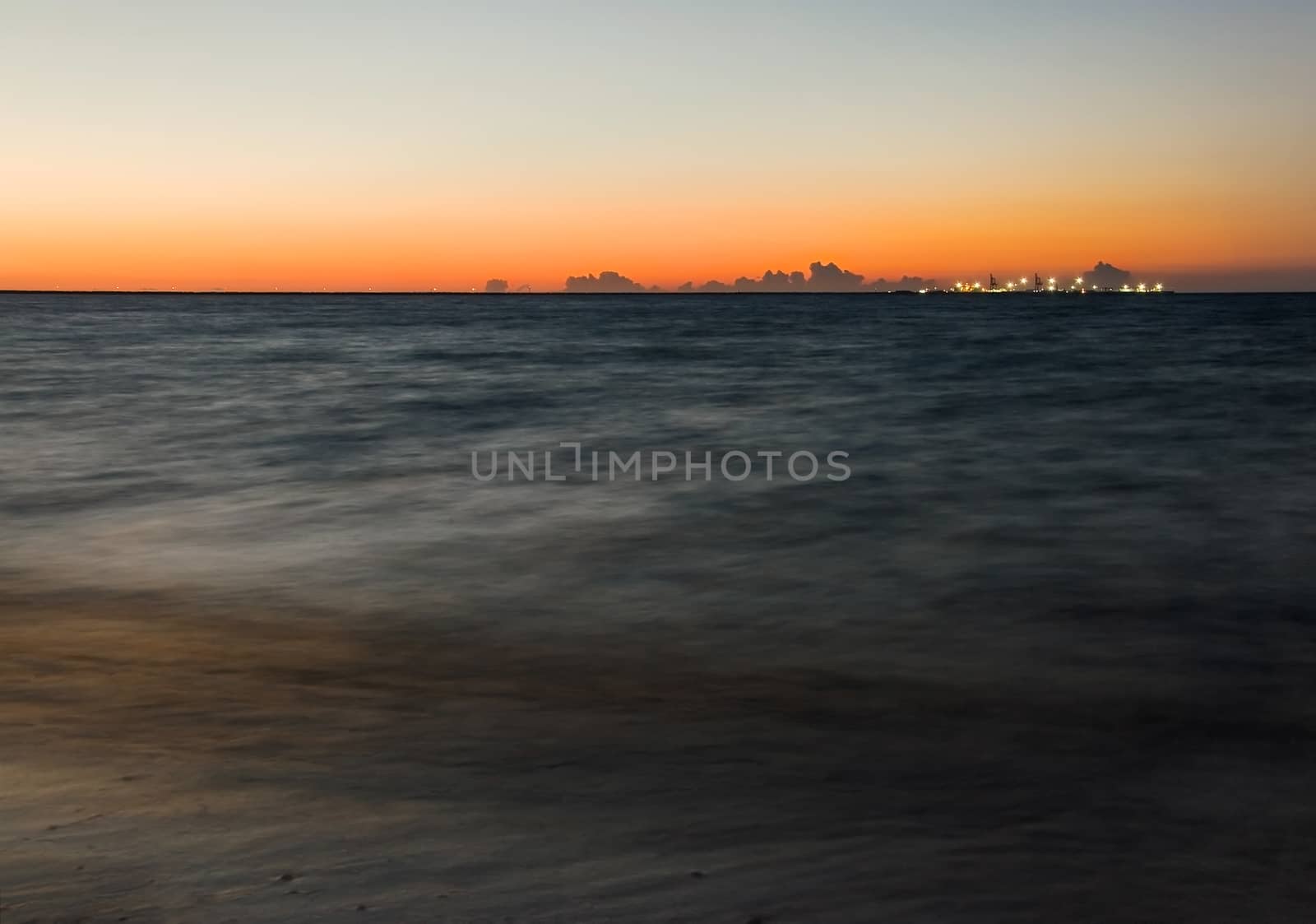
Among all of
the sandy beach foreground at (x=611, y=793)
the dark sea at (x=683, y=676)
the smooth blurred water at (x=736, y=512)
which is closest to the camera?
the sandy beach foreground at (x=611, y=793)

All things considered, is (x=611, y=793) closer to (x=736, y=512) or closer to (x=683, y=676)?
(x=683, y=676)

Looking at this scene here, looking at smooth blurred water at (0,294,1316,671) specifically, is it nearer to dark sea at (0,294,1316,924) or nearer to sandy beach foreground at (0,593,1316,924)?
dark sea at (0,294,1316,924)

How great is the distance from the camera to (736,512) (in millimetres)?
14820

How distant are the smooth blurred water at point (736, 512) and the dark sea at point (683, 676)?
3.5 inches

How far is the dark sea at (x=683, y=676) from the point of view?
4789 mm

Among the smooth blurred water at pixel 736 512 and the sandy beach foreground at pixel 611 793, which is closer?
the sandy beach foreground at pixel 611 793

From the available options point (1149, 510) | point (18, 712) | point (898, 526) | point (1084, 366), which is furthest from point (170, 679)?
point (1084, 366)

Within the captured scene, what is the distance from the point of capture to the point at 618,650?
872cm

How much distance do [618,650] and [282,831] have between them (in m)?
3.87

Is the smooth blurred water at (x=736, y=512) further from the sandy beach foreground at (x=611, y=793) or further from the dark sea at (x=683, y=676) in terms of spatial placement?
the sandy beach foreground at (x=611, y=793)

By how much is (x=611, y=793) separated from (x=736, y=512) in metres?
9.29

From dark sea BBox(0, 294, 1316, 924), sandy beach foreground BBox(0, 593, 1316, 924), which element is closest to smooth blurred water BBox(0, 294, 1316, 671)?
dark sea BBox(0, 294, 1316, 924)

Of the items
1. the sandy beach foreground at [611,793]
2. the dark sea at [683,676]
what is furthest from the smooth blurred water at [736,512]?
the sandy beach foreground at [611,793]

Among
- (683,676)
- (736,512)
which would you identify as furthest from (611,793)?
(736,512)
